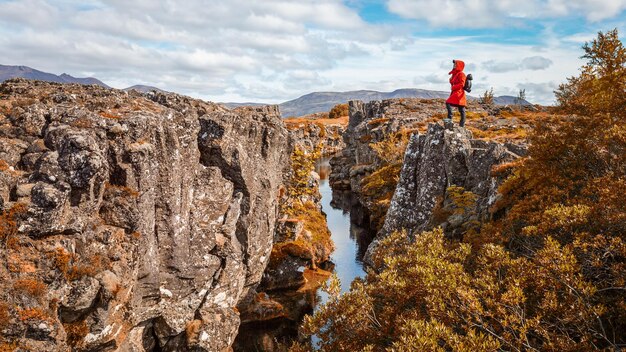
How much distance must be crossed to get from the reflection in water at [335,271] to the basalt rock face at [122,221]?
4713 mm

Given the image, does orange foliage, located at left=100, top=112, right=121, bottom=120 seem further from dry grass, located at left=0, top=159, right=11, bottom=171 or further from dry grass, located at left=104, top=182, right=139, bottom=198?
dry grass, located at left=0, top=159, right=11, bottom=171

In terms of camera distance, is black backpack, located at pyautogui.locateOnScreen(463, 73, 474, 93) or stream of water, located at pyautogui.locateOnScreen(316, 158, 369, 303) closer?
black backpack, located at pyautogui.locateOnScreen(463, 73, 474, 93)

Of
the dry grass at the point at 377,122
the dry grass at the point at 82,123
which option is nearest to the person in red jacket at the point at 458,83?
the dry grass at the point at 82,123

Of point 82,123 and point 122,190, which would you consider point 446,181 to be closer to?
point 122,190

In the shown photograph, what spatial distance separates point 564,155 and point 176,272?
87.2ft

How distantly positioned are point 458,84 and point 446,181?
382 inches

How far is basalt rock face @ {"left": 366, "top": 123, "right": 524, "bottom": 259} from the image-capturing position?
35969mm

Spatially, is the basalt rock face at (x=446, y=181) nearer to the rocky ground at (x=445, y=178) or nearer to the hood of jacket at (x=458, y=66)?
the rocky ground at (x=445, y=178)

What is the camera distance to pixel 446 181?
141 feet

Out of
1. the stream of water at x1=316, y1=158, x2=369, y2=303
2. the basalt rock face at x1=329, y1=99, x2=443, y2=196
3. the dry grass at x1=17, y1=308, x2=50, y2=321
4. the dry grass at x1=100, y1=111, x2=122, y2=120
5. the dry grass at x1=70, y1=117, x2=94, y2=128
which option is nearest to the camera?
the dry grass at x1=17, y1=308, x2=50, y2=321

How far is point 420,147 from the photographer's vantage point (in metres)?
48.6

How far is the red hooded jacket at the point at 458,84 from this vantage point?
39.3 meters

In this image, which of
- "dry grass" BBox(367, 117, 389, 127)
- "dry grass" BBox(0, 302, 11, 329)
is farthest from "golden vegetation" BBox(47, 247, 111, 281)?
"dry grass" BBox(367, 117, 389, 127)

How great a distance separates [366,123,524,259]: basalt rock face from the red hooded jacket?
16.2 ft
